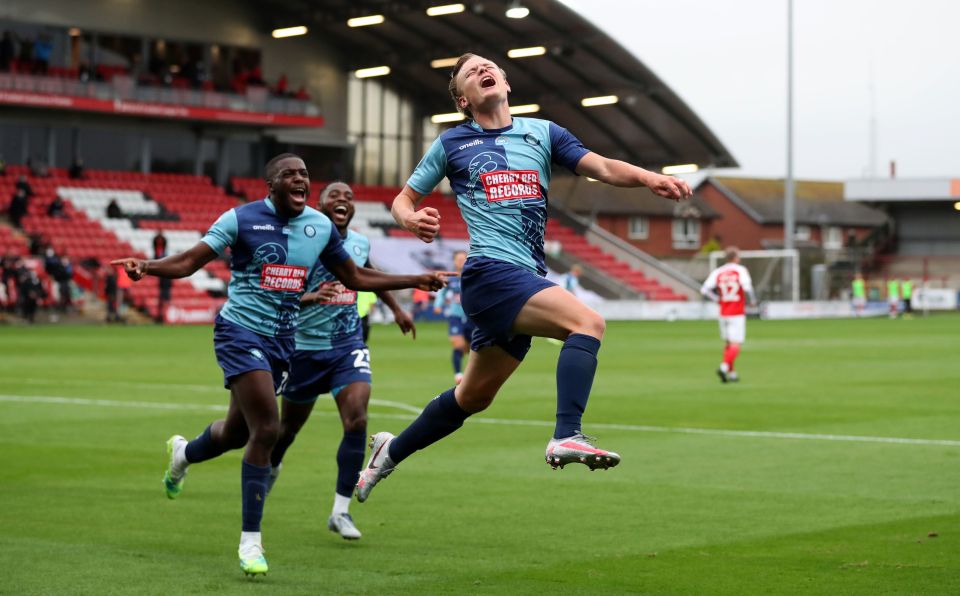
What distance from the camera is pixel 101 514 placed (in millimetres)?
10055

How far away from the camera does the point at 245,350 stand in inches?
329

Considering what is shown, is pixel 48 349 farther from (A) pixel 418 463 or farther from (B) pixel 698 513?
(B) pixel 698 513

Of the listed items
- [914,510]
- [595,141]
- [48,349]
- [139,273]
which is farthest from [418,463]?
[595,141]

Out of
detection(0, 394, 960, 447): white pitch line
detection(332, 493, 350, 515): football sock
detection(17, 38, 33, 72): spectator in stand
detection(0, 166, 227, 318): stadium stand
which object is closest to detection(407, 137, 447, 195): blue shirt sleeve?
detection(332, 493, 350, 515): football sock

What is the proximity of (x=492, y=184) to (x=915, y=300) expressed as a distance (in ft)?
Answer: 223

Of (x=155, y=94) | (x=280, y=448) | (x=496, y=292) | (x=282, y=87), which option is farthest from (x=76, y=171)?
(x=496, y=292)

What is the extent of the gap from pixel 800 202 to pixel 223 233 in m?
110

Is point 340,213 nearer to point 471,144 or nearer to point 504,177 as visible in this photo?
point 471,144

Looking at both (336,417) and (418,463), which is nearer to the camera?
(418,463)

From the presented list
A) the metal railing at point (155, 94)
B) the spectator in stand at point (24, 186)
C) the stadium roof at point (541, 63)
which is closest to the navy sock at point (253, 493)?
the spectator in stand at point (24, 186)

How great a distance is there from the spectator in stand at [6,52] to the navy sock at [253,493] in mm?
45801

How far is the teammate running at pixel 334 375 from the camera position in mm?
9594

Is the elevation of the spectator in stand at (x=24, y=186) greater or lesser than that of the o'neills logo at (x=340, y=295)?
greater

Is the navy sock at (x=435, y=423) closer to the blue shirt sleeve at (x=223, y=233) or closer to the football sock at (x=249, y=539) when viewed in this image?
the football sock at (x=249, y=539)
